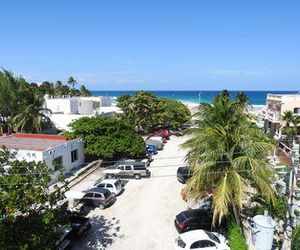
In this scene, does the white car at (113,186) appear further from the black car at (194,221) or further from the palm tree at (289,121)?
the palm tree at (289,121)

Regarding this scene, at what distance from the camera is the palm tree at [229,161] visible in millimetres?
14703

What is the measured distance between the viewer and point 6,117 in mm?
41000

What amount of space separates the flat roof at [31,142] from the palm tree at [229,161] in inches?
592

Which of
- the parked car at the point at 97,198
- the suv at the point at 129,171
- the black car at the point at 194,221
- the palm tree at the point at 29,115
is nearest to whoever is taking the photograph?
the black car at the point at 194,221

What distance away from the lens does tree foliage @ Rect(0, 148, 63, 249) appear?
453 inches

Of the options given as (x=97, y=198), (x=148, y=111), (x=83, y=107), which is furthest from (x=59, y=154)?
(x=148, y=111)

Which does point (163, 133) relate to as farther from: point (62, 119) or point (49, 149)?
point (49, 149)

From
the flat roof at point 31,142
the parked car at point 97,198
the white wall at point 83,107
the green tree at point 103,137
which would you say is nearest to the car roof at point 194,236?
the parked car at point 97,198

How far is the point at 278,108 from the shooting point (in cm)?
4219

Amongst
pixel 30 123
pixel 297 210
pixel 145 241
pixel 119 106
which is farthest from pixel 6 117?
pixel 297 210

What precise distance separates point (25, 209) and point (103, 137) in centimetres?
1971

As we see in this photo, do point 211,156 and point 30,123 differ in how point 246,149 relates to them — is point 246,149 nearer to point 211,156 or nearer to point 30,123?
point 211,156

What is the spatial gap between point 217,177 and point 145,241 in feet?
18.8

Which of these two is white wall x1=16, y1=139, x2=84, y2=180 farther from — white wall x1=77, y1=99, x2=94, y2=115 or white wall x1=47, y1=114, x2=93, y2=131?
white wall x1=77, y1=99, x2=94, y2=115
